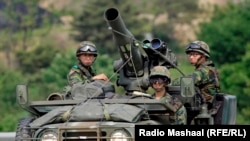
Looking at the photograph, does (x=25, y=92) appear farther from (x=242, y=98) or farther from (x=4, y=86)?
(x=4, y=86)

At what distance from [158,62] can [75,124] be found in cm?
273

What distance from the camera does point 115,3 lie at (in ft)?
247

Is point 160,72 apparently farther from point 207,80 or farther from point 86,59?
point 86,59

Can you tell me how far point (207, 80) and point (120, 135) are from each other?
8.75ft

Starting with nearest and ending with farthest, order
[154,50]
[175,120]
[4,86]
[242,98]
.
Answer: [175,120] → [154,50] → [242,98] → [4,86]

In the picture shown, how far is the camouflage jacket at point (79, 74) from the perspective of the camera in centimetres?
1526

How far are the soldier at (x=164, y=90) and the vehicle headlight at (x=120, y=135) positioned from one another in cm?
112

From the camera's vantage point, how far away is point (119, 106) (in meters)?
13.5

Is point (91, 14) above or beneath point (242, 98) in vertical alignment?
above

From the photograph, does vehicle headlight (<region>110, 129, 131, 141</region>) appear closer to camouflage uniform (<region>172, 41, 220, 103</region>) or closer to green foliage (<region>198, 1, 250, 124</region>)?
camouflage uniform (<region>172, 41, 220, 103</region>)

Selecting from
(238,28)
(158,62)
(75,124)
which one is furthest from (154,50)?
(238,28)

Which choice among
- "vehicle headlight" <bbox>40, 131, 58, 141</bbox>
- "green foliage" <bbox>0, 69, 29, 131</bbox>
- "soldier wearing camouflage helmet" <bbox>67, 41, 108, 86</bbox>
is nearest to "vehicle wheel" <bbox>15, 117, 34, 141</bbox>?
"vehicle headlight" <bbox>40, 131, 58, 141</bbox>

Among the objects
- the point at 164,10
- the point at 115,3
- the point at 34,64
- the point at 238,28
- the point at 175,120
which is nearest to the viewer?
the point at 175,120

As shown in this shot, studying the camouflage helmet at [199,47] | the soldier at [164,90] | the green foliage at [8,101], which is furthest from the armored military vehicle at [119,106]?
the green foliage at [8,101]
